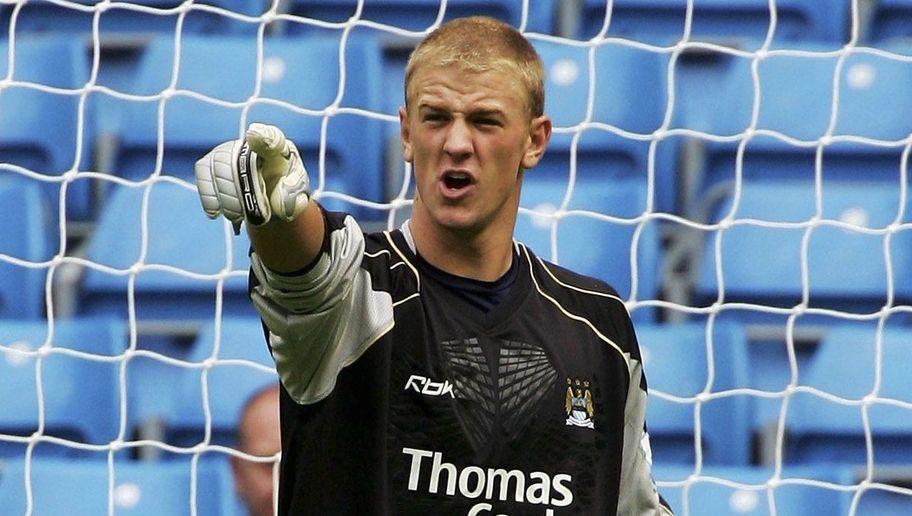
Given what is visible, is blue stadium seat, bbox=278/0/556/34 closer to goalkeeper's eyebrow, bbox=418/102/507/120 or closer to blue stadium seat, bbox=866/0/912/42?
blue stadium seat, bbox=866/0/912/42

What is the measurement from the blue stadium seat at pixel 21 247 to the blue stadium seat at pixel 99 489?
446mm

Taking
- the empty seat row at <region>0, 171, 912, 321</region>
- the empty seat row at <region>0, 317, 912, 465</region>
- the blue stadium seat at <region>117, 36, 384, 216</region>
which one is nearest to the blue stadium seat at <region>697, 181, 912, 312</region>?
the empty seat row at <region>0, 171, 912, 321</region>

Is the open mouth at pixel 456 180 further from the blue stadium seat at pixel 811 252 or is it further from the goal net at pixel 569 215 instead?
the blue stadium seat at pixel 811 252

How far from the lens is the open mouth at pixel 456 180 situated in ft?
5.93

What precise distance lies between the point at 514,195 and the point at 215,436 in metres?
1.58

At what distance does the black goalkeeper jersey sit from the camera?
5.70ft

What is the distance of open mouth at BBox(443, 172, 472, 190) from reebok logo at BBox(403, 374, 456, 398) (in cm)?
24

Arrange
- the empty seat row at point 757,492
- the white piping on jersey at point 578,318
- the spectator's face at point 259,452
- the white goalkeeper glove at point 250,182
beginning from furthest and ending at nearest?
1. the empty seat row at point 757,492
2. the spectator's face at point 259,452
3. the white piping on jersey at point 578,318
4. the white goalkeeper glove at point 250,182

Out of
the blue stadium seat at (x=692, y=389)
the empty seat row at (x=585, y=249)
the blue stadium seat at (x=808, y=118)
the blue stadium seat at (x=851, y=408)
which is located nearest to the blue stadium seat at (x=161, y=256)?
the empty seat row at (x=585, y=249)

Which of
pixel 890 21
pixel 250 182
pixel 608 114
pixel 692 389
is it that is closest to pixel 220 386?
pixel 692 389

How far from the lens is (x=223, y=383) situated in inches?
130

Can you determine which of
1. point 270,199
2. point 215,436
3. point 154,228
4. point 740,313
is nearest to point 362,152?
point 154,228

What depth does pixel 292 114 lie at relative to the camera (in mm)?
3572

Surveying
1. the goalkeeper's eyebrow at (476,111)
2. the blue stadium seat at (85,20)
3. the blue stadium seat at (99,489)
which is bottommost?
the blue stadium seat at (99,489)
